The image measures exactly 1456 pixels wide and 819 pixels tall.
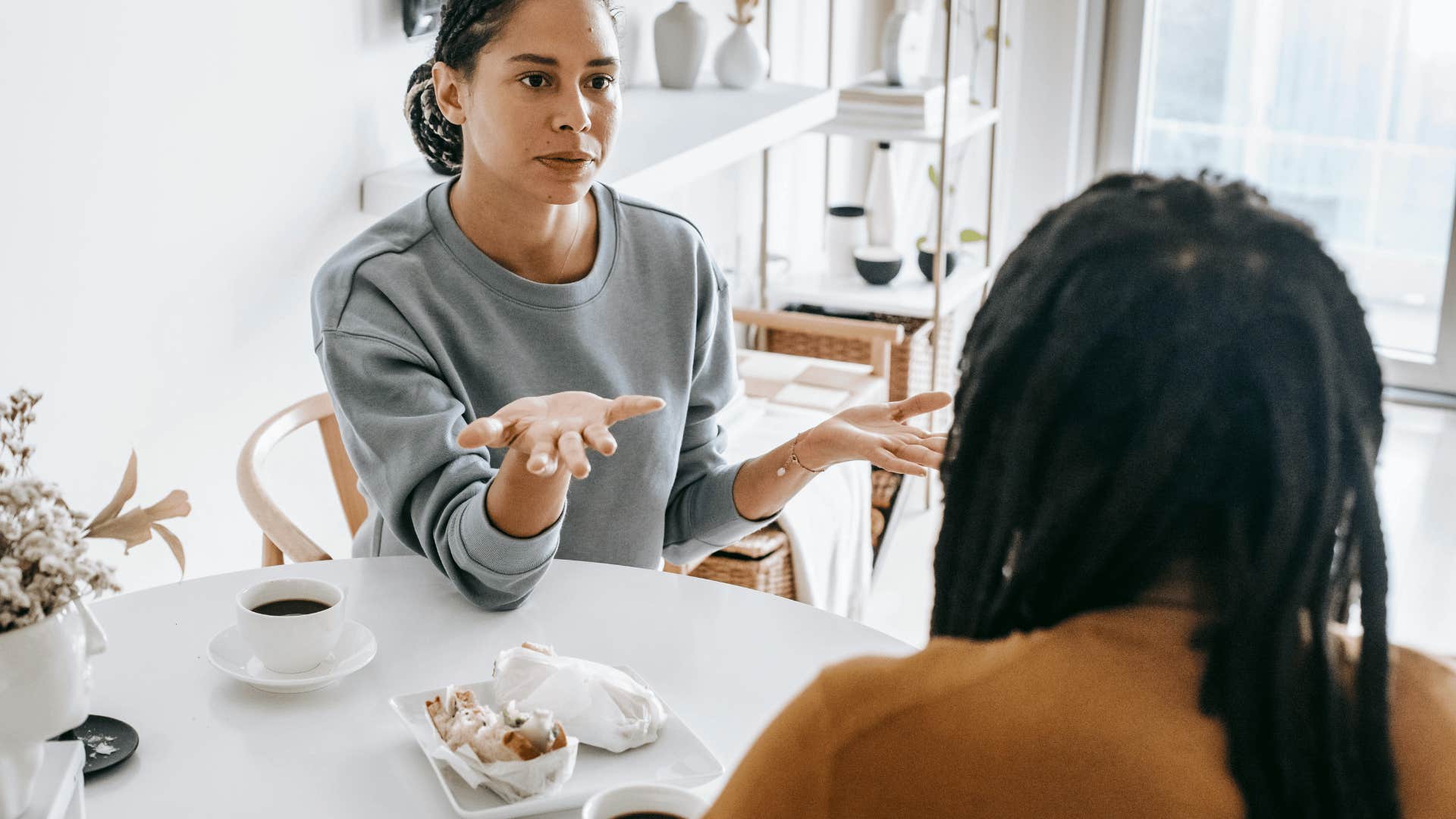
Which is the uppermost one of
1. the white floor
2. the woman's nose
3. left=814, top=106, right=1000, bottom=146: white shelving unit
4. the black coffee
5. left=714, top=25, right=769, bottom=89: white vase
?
left=714, top=25, right=769, bottom=89: white vase

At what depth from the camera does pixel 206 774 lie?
3.48 feet

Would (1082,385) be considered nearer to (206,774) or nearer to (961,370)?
(961,370)

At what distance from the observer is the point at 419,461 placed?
1.33 meters

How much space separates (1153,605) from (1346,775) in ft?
0.36

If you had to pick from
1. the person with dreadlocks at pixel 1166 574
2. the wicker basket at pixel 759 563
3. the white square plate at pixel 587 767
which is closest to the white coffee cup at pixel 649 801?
the white square plate at pixel 587 767

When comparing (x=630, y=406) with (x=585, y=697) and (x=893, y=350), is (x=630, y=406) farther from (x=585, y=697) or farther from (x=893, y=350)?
(x=893, y=350)

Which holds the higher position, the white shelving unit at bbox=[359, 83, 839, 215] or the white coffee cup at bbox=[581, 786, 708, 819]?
the white shelving unit at bbox=[359, 83, 839, 215]

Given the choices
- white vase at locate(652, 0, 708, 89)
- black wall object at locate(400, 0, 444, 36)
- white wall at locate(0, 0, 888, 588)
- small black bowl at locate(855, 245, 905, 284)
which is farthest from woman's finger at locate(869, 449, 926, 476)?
small black bowl at locate(855, 245, 905, 284)

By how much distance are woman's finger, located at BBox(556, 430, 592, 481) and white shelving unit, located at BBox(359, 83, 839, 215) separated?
2.27 feet

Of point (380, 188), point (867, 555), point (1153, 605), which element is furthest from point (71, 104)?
point (867, 555)

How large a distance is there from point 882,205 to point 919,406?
206cm

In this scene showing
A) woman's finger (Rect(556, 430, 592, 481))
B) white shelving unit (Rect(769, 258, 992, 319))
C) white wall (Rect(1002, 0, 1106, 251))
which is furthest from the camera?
white wall (Rect(1002, 0, 1106, 251))

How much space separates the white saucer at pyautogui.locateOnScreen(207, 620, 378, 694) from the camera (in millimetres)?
1163

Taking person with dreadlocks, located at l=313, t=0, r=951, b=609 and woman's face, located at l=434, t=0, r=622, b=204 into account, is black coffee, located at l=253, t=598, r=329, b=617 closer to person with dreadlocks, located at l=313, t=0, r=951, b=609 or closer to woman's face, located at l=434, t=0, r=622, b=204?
person with dreadlocks, located at l=313, t=0, r=951, b=609
